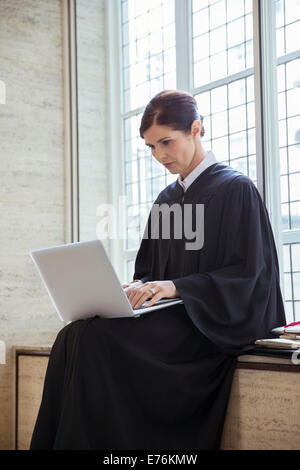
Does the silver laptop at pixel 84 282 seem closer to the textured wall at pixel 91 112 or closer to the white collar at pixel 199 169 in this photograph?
the white collar at pixel 199 169

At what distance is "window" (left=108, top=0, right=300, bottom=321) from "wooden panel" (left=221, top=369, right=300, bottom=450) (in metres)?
1.00

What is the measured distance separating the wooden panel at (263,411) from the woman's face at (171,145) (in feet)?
3.18

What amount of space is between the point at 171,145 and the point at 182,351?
925 mm

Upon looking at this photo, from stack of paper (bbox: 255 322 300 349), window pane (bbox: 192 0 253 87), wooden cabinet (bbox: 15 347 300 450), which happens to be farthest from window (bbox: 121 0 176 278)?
wooden cabinet (bbox: 15 347 300 450)

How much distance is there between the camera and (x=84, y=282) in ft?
8.34

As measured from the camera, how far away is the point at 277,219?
358cm

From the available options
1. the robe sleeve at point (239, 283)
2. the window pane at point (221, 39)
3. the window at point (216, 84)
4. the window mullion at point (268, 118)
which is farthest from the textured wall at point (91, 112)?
the robe sleeve at point (239, 283)

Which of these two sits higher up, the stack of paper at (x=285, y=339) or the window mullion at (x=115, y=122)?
the window mullion at (x=115, y=122)

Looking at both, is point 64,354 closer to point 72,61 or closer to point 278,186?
point 278,186

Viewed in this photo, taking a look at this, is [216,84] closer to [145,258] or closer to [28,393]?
[145,258]

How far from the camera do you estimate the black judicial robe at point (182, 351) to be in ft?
8.01

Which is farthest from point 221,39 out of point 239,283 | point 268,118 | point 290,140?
point 239,283

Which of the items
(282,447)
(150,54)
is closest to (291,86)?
(150,54)

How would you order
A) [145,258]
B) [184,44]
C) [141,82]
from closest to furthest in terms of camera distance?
[145,258] → [184,44] → [141,82]
